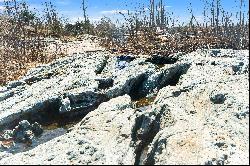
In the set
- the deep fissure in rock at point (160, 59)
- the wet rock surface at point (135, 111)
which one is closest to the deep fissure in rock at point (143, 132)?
the wet rock surface at point (135, 111)

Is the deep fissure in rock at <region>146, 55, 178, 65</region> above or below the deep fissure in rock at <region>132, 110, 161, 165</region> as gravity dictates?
above

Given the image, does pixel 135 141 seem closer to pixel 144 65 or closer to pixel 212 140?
pixel 212 140

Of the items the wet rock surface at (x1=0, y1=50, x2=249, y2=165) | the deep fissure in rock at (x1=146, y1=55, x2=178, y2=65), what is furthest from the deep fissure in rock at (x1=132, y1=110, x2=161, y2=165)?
the deep fissure in rock at (x1=146, y1=55, x2=178, y2=65)

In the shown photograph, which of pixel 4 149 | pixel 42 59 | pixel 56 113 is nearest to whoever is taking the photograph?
pixel 4 149

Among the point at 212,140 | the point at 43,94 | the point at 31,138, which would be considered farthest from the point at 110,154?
the point at 43,94

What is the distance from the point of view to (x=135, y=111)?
54.0 ft

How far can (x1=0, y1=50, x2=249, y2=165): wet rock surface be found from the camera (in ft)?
40.2

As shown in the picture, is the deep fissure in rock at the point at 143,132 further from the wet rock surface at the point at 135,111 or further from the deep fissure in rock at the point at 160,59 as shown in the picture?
the deep fissure in rock at the point at 160,59

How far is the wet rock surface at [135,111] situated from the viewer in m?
12.2

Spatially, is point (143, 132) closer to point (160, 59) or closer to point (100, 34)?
point (160, 59)

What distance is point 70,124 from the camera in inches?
806

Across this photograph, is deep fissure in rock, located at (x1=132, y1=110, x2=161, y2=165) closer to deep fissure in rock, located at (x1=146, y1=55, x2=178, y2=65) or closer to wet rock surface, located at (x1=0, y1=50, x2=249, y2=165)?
wet rock surface, located at (x1=0, y1=50, x2=249, y2=165)

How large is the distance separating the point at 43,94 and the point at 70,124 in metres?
2.66

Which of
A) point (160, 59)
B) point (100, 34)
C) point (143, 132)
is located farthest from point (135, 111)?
point (100, 34)
